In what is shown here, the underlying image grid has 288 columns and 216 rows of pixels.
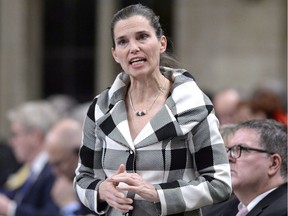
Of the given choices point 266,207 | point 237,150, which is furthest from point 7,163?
point 266,207

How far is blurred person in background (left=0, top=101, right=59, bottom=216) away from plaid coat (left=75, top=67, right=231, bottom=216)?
138 inches

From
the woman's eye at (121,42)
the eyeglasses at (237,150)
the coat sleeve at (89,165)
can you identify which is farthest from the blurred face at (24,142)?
the woman's eye at (121,42)

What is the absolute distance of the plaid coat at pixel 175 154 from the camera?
13.0 feet

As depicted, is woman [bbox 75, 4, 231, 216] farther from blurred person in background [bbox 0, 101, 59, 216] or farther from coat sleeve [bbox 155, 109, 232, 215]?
blurred person in background [bbox 0, 101, 59, 216]

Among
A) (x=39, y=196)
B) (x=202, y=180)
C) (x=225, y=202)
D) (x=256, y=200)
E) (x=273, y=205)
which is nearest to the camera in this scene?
(x=202, y=180)

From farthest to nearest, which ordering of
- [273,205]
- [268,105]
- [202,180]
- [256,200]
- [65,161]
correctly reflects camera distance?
1. [268,105]
2. [65,161]
3. [256,200]
4. [273,205]
5. [202,180]

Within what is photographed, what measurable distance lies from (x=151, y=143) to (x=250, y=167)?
109 cm

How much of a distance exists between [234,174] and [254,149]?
0.15 m

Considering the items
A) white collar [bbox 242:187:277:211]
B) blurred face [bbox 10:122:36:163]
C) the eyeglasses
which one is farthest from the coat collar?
blurred face [bbox 10:122:36:163]

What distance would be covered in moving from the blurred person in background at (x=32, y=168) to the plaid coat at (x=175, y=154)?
349 centimetres

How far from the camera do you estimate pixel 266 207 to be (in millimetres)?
4836

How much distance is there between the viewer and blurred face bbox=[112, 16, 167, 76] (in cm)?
403

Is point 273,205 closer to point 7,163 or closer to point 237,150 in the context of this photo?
point 237,150

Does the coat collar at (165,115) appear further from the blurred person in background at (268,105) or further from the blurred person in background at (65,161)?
the blurred person in background at (268,105)
